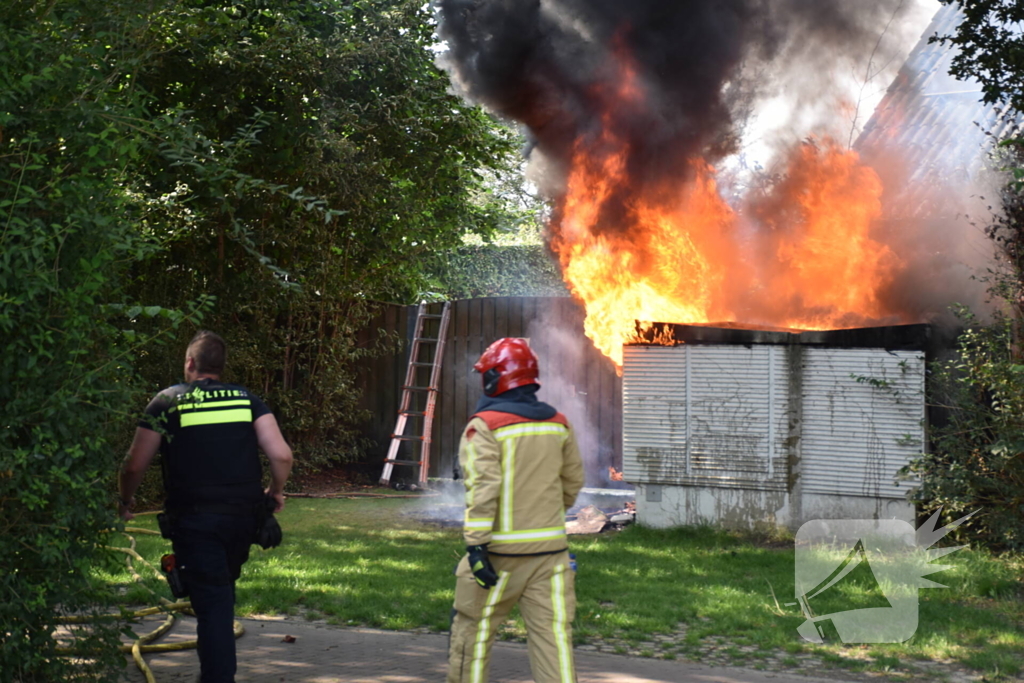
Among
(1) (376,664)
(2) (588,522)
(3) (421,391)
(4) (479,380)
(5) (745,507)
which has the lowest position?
(1) (376,664)

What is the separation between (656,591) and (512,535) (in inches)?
133

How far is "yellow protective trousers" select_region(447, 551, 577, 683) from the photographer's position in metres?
4.41

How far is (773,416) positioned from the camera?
9414mm

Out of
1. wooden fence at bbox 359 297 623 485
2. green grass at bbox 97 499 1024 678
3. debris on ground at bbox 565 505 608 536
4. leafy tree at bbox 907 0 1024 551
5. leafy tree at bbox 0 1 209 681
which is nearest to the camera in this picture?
leafy tree at bbox 0 1 209 681

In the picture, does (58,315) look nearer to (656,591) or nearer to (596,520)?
(656,591)

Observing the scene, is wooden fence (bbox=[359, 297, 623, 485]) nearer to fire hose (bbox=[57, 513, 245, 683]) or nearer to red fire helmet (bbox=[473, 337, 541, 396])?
fire hose (bbox=[57, 513, 245, 683])

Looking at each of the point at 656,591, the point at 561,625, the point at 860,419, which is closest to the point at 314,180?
the point at 860,419

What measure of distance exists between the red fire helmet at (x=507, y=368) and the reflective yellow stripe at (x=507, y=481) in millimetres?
268

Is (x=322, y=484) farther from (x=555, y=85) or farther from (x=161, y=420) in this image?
(x=161, y=420)

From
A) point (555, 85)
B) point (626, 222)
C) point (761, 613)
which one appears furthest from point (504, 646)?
point (555, 85)

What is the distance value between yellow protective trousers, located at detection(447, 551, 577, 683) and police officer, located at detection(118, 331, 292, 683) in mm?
1046

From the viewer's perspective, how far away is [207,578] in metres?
4.70

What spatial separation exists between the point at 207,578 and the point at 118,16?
2599 millimetres

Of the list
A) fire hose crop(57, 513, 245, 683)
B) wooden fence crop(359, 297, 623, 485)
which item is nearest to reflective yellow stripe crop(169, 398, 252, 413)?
fire hose crop(57, 513, 245, 683)
